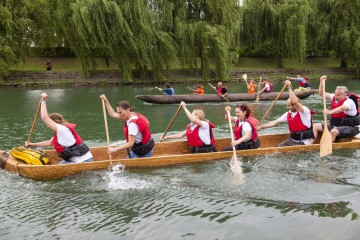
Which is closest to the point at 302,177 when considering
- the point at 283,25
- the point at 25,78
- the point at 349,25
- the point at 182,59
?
the point at 182,59

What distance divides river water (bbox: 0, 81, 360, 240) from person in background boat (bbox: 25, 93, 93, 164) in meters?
0.40

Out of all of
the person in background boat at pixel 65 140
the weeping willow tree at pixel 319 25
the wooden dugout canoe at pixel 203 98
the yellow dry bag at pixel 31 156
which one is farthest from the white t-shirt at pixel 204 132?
the weeping willow tree at pixel 319 25

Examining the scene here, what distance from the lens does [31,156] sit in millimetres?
8484

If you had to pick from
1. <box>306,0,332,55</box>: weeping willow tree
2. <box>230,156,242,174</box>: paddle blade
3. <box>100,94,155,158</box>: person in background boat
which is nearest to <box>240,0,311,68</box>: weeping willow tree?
<box>306,0,332,55</box>: weeping willow tree

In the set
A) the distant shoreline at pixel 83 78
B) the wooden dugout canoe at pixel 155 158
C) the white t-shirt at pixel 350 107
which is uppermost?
the distant shoreline at pixel 83 78

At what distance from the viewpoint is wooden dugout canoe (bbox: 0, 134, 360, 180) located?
26.7 feet

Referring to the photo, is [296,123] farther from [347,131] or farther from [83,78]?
[83,78]

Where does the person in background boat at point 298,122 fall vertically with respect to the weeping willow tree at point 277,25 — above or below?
below

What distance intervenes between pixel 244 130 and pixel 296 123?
134cm

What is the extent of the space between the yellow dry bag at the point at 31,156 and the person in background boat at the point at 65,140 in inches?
9.3

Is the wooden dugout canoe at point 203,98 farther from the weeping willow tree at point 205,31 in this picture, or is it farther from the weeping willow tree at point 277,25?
the weeping willow tree at point 277,25

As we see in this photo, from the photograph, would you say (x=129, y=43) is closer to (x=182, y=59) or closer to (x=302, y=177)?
(x=182, y=59)

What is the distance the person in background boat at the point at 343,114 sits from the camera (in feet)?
33.3

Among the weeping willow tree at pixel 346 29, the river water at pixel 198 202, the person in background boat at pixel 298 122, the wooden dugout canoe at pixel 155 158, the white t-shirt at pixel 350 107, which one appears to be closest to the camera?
the river water at pixel 198 202
